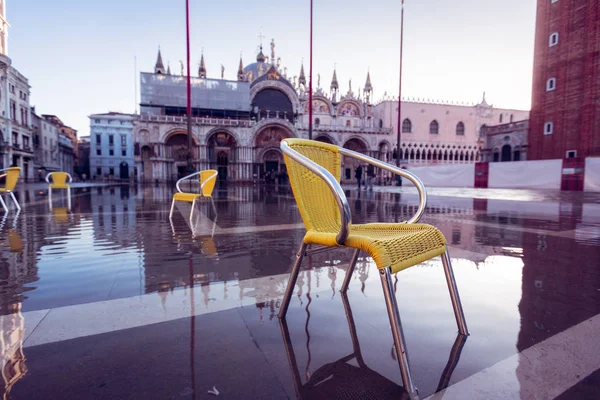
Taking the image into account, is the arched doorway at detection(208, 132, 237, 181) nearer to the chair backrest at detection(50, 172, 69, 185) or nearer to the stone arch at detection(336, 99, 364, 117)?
the stone arch at detection(336, 99, 364, 117)

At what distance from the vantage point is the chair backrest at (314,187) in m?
1.71

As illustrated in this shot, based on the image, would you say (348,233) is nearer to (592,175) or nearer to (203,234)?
(203,234)

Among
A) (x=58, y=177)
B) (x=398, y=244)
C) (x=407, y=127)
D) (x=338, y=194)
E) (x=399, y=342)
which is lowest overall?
(x=399, y=342)

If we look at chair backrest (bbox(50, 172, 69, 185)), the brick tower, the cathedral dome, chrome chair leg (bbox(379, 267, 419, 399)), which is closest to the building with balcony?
the cathedral dome

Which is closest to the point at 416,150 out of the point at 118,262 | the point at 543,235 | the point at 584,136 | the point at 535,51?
the point at 535,51

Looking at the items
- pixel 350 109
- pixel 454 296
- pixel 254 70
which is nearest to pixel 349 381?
pixel 454 296

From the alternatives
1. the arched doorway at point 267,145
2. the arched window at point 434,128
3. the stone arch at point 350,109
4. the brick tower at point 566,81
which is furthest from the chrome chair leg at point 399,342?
the arched window at point 434,128

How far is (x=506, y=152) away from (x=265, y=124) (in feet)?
79.9

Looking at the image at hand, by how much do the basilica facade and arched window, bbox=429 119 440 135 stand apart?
13 cm

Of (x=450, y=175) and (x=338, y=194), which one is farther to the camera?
(x=450, y=175)

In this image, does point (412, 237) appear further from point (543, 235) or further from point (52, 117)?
point (52, 117)

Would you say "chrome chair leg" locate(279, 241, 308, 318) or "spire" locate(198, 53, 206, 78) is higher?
"spire" locate(198, 53, 206, 78)

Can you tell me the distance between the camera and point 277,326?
6.15ft

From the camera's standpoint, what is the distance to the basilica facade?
112 ft
